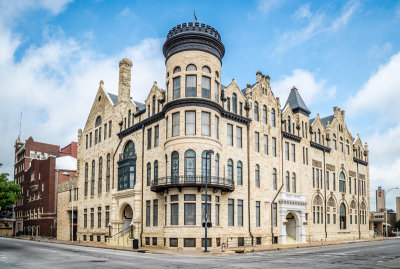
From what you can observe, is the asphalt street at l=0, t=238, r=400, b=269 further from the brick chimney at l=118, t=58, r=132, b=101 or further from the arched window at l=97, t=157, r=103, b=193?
the brick chimney at l=118, t=58, r=132, b=101

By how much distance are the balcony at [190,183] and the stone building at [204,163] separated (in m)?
0.12

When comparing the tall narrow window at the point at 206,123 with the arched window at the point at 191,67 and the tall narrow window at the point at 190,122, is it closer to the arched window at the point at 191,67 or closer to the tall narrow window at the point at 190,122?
the tall narrow window at the point at 190,122

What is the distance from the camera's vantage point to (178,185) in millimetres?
32781

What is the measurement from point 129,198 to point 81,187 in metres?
14.8

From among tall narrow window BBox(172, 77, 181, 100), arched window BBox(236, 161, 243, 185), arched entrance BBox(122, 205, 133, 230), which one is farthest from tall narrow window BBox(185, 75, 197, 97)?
arched entrance BBox(122, 205, 133, 230)

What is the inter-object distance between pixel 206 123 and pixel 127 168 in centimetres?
1201

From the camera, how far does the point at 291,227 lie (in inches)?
1807

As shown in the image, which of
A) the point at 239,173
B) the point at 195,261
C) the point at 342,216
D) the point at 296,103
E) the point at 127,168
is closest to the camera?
the point at 195,261

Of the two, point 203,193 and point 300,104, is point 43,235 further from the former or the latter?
point 300,104

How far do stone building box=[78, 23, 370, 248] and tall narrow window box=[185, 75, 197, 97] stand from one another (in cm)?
13

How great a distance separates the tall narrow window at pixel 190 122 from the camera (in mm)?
34625

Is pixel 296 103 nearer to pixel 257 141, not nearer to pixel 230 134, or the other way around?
pixel 257 141

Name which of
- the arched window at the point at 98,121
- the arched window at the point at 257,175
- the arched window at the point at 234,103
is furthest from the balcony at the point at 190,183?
the arched window at the point at 98,121

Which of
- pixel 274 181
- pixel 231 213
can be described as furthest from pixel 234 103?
pixel 231 213
